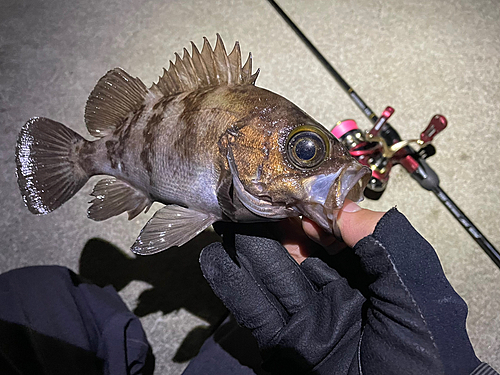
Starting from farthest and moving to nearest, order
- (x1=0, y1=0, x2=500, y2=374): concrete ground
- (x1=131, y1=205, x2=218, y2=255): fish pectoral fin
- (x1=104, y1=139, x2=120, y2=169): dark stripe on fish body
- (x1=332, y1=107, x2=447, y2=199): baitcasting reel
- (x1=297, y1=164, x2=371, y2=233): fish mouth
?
(x1=0, y1=0, x2=500, y2=374): concrete ground, (x1=332, y1=107, x2=447, y2=199): baitcasting reel, (x1=104, y1=139, x2=120, y2=169): dark stripe on fish body, (x1=131, y1=205, x2=218, y2=255): fish pectoral fin, (x1=297, y1=164, x2=371, y2=233): fish mouth

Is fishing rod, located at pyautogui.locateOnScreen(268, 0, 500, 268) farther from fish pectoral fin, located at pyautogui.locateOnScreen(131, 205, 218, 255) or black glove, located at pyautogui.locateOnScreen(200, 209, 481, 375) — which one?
fish pectoral fin, located at pyautogui.locateOnScreen(131, 205, 218, 255)

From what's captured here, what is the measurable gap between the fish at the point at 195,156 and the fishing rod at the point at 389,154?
51 centimetres

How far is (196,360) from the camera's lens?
0.94 m

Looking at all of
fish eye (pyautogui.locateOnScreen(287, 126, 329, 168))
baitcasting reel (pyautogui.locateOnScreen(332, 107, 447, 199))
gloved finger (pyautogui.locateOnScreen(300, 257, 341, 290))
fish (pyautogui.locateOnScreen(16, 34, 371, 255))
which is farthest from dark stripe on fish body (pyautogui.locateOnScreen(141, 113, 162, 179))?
baitcasting reel (pyautogui.locateOnScreen(332, 107, 447, 199))

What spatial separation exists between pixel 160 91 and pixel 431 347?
0.72m

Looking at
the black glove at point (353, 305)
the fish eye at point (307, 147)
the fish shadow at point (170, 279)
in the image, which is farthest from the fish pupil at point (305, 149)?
the fish shadow at point (170, 279)

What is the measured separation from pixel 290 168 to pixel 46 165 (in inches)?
24.3

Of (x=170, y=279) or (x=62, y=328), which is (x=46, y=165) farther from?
(x=170, y=279)

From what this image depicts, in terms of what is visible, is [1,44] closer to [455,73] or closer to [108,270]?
[108,270]

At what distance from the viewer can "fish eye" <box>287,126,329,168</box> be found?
21.7 inches

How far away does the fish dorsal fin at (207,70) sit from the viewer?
0.67 meters

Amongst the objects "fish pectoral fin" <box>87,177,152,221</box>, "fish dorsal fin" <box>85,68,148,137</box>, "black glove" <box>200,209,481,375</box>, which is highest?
"fish dorsal fin" <box>85,68,148,137</box>

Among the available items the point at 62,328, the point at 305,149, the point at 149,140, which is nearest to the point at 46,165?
the point at 149,140

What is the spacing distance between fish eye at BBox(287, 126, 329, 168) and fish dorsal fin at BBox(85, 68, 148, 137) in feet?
1.30
